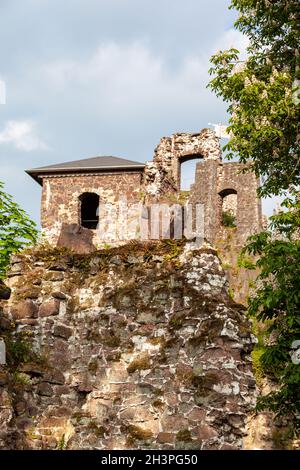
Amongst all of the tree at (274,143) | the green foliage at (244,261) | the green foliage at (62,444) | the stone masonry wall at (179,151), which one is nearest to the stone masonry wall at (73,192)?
the stone masonry wall at (179,151)

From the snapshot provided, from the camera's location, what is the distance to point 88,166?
3094cm

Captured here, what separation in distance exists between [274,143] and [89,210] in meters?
21.8

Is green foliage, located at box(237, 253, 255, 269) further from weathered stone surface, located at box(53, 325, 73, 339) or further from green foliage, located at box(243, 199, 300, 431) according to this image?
weathered stone surface, located at box(53, 325, 73, 339)

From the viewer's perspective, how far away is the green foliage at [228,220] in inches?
1512

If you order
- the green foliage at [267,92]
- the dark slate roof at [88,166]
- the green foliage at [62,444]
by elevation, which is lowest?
the green foliage at [62,444]

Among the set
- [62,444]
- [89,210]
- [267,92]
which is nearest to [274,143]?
[267,92]

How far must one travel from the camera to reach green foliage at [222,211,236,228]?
126ft

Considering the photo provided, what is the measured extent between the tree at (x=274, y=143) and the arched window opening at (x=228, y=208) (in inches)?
1006

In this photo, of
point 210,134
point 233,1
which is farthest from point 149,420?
point 210,134

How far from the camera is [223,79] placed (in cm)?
1225

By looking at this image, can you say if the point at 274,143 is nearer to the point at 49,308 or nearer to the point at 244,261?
the point at 49,308

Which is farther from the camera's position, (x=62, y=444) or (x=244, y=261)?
(x=244, y=261)

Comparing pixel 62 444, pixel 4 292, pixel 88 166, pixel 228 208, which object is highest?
pixel 228 208

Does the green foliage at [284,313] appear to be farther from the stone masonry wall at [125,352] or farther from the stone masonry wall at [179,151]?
the stone masonry wall at [179,151]
